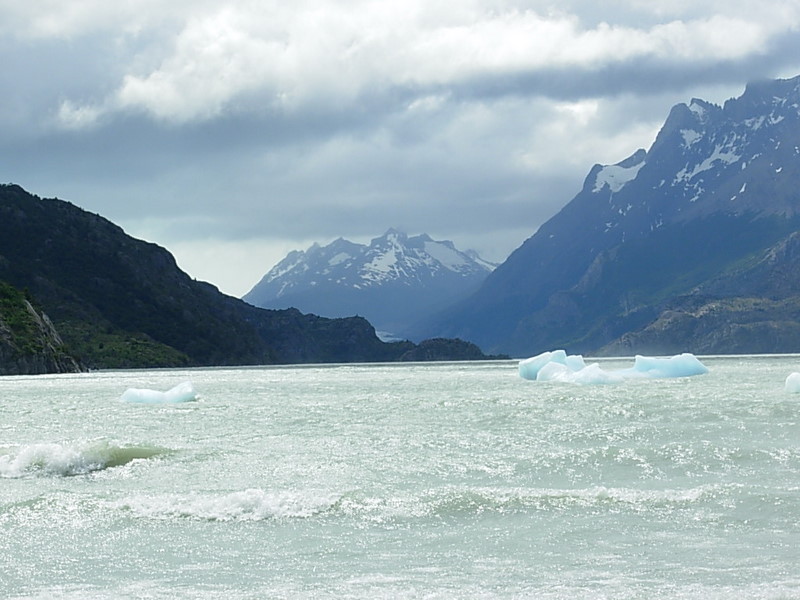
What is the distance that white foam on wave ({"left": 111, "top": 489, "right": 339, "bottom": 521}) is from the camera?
2475 cm

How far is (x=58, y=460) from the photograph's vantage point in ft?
105

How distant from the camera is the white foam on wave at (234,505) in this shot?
24.8 metres

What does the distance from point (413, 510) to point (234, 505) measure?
4810mm

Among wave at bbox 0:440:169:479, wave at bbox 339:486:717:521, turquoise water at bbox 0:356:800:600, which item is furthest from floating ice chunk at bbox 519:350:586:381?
wave at bbox 339:486:717:521

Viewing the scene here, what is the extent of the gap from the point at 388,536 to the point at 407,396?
49946 millimetres

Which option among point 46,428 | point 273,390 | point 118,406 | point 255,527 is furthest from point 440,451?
point 273,390

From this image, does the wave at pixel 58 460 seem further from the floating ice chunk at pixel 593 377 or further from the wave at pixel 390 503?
the floating ice chunk at pixel 593 377

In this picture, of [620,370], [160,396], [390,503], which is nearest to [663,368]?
[620,370]

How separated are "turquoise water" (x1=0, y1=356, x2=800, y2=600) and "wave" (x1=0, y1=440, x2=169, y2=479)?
0.09 meters

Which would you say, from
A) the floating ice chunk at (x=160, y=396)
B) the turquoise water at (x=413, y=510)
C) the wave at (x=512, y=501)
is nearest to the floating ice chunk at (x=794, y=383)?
the turquoise water at (x=413, y=510)

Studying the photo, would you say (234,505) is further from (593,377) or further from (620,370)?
(620,370)

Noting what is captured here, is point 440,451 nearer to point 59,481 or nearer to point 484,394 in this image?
point 59,481

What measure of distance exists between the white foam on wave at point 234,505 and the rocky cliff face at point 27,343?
131881 millimetres

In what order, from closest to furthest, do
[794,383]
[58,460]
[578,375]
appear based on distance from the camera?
[58,460] → [794,383] → [578,375]
